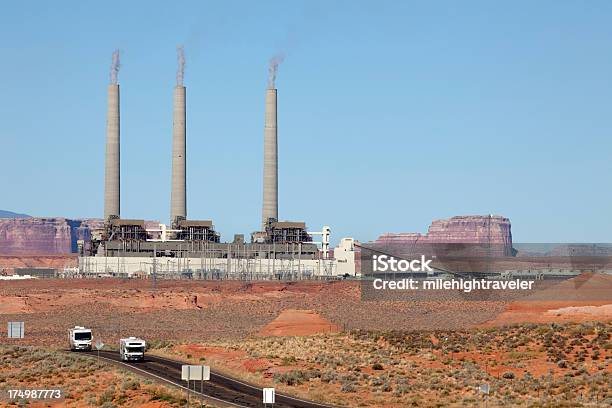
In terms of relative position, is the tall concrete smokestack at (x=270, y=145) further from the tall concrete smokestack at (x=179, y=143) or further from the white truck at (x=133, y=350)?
the white truck at (x=133, y=350)

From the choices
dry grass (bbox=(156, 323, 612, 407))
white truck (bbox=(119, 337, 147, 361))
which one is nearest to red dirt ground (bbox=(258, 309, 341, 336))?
dry grass (bbox=(156, 323, 612, 407))

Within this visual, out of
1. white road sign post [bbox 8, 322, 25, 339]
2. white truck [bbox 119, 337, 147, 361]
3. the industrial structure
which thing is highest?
the industrial structure

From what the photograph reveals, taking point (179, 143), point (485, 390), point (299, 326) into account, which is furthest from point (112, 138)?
point (485, 390)

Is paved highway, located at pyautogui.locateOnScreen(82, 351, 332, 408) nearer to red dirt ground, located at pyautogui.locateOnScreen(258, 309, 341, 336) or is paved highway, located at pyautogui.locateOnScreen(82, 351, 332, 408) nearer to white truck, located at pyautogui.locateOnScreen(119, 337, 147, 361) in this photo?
white truck, located at pyautogui.locateOnScreen(119, 337, 147, 361)

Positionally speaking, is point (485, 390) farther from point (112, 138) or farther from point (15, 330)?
point (112, 138)

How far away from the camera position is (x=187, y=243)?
161m

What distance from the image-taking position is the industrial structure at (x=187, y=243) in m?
158

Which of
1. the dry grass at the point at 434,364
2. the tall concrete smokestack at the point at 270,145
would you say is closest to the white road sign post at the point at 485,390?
the dry grass at the point at 434,364

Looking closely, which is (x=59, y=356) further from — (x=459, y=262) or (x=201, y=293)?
(x=201, y=293)

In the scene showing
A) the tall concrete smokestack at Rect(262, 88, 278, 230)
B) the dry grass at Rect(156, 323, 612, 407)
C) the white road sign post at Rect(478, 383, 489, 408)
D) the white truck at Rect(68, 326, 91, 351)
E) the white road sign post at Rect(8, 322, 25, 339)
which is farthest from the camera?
the tall concrete smokestack at Rect(262, 88, 278, 230)

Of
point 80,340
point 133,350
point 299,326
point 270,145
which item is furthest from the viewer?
point 270,145

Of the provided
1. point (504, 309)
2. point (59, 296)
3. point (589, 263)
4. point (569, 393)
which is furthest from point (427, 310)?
point (569, 393)

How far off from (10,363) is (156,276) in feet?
306

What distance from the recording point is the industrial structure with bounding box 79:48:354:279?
518 feet
